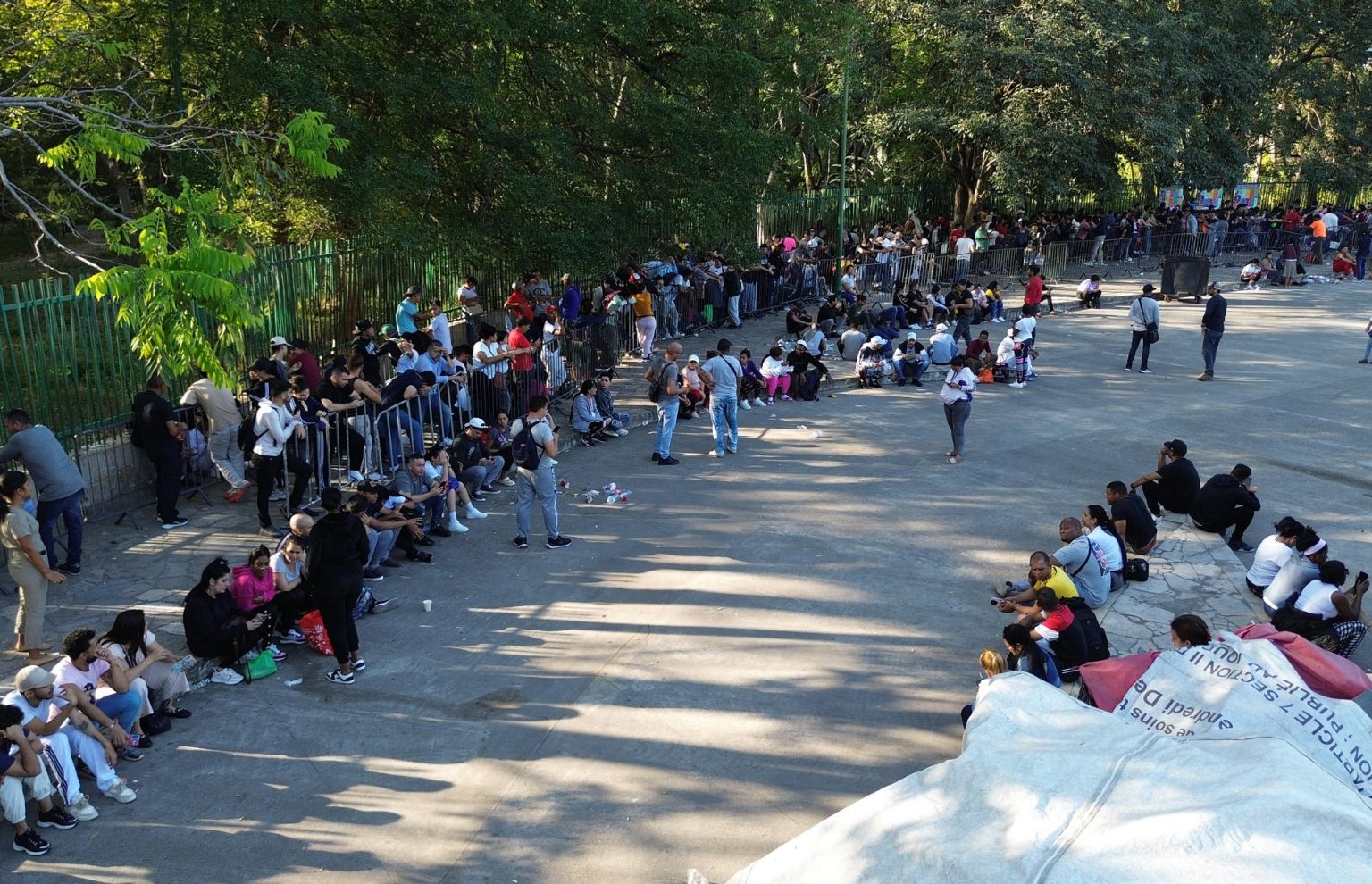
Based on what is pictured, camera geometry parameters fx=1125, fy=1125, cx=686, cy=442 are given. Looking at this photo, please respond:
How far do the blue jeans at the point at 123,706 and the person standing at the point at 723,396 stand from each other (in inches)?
319

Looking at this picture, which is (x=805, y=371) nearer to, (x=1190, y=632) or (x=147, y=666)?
(x=1190, y=632)

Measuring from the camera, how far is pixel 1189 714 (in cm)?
655

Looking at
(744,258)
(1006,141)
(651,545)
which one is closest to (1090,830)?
(651,545)

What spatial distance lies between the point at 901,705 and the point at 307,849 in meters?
4.22

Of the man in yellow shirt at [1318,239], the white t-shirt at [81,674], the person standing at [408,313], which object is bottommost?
the white t-shirt at [81,674]

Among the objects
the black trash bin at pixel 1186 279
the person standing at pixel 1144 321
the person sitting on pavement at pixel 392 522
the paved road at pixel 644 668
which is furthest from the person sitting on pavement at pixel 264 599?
the black trash bin at pixel 1186 279

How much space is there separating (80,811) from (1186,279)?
26.4 m

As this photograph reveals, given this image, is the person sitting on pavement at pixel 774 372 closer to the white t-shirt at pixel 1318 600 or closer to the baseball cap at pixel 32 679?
the white t-shirt at pixel 1318 600

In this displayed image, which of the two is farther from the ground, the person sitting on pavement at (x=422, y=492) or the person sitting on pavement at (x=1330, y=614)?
the person sitting on pavement at (x=422, y=492)

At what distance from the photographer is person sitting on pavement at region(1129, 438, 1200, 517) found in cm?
1236

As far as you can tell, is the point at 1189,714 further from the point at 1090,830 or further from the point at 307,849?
the point at 307,849

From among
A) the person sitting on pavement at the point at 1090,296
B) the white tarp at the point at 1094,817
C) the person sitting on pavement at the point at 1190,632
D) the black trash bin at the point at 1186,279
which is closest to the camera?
the white tarp at the point at 1094,817

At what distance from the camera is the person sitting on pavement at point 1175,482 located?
1236cm

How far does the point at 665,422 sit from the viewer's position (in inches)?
551
